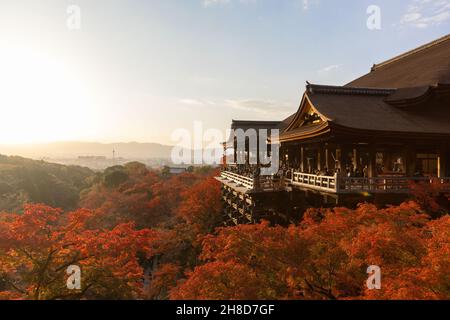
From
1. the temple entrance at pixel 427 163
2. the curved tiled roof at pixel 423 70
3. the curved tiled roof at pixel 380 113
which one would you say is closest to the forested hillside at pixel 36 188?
the curved tiled roof at pixel 380 113

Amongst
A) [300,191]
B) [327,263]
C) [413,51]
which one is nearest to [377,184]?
[300,191]

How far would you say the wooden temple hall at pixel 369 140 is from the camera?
14562 millimetres

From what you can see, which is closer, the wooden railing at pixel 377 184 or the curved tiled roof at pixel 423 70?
the wooden railing at pixel 377 184

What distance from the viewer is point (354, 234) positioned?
34.1ft

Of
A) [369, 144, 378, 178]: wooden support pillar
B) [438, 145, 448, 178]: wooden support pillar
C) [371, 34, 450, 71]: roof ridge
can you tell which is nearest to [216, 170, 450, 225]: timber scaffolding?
[369, 144, 378, 178]: wooden support pillar

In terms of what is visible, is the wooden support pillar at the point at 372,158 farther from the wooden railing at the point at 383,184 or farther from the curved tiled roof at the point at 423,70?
the curved tiled roof at the point at 423,70

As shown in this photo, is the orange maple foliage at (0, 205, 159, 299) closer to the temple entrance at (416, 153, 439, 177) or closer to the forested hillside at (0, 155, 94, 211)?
the temple entrance at (416, 153, 439, 177)

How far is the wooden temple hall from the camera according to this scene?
14562mm

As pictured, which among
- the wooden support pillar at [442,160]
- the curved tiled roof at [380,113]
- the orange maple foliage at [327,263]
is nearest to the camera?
the orange maple foliage at [327,263]

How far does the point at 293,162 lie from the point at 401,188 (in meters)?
12.8

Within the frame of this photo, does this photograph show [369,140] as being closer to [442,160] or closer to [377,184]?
[377,184]

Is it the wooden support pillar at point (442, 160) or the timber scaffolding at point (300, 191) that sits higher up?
the wooden support pillar at point (442, 160)

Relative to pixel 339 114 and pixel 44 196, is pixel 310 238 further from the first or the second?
pixel 44 196
